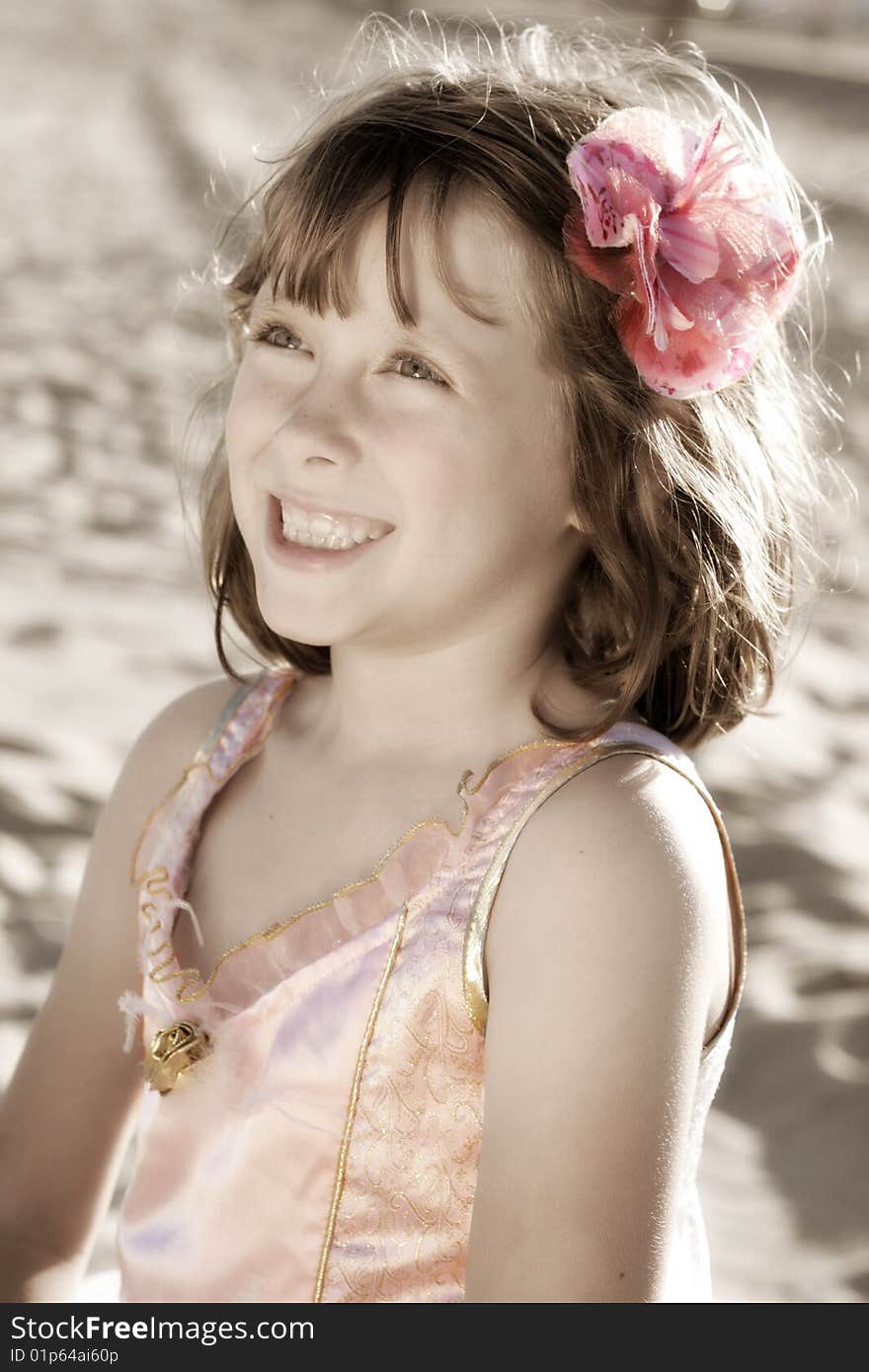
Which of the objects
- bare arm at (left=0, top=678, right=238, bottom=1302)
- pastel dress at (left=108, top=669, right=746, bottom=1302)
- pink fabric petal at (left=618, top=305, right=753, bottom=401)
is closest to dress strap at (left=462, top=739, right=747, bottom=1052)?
pastel dress at (left=108, top=669, right=746, bottom=1302)

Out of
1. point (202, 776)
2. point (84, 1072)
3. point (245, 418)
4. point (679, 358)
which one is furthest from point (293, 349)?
point (84, 1072)

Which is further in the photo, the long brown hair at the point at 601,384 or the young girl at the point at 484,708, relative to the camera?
the long brown hair at the point at 601,384

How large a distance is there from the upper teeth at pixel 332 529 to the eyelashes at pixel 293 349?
12 centimetres

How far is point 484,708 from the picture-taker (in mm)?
1433

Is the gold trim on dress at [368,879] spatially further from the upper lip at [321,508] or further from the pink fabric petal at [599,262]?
the pink fabric petal at [599,262]

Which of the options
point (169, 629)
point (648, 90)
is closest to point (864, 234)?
point (169, 629)

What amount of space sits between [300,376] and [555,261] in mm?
229

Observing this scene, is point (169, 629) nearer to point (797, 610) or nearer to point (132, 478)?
point (132, 478)

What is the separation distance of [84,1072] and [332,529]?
63 centimetres

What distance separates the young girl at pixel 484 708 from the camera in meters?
1.23

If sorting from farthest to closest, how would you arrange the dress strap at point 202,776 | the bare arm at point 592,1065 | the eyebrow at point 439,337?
the dress strap at point 202,776 → the eyebrow at point 439,337 → the bare arm at point 592,1065

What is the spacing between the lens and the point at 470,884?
132cm

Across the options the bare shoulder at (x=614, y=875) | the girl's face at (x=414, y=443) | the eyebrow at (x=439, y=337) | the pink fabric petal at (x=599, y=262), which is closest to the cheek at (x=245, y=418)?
the girl's face at (x=414, y=443)

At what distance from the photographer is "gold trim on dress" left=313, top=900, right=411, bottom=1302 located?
1.34 metres
